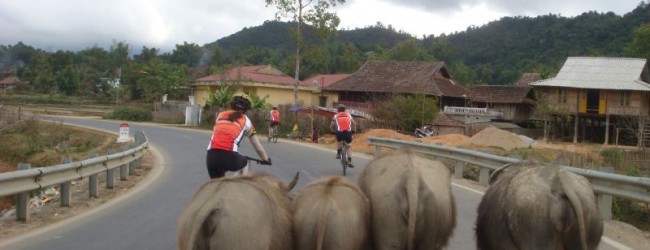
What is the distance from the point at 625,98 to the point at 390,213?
48062 millimetres

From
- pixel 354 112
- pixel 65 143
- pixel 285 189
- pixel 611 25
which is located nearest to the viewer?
pixel 285 189

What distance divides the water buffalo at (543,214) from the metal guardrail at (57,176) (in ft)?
21.4

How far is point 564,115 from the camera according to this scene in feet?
162

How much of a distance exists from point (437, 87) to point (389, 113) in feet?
40.9

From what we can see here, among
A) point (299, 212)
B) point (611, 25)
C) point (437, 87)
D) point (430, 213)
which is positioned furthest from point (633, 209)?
point (611, 25)

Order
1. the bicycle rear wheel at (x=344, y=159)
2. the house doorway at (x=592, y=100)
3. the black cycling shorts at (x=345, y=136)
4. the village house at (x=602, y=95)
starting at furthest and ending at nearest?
1. the house doorway at (x=592, y=100)
2. the village house at (x=602, y=95)
3. the black cycling shorts at (x=345, y=136)
4. the bicycle rear wheel at (x=344, y=159)

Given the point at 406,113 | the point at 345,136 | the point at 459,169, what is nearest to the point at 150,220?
the point at 345,136

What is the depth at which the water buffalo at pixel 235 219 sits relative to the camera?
430 centimetres

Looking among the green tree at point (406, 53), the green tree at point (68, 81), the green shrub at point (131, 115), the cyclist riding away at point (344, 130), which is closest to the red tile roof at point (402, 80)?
the green shrub at point (131, 115)

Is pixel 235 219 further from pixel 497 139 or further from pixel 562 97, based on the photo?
pixel 562 97

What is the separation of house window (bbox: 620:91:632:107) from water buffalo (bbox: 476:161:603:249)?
4716 centimetres

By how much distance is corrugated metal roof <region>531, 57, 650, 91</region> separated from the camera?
1879 inches

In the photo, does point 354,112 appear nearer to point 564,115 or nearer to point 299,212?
point 564,115

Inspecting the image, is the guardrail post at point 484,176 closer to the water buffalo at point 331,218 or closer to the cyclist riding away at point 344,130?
the cyclist riding away at point 344,130
